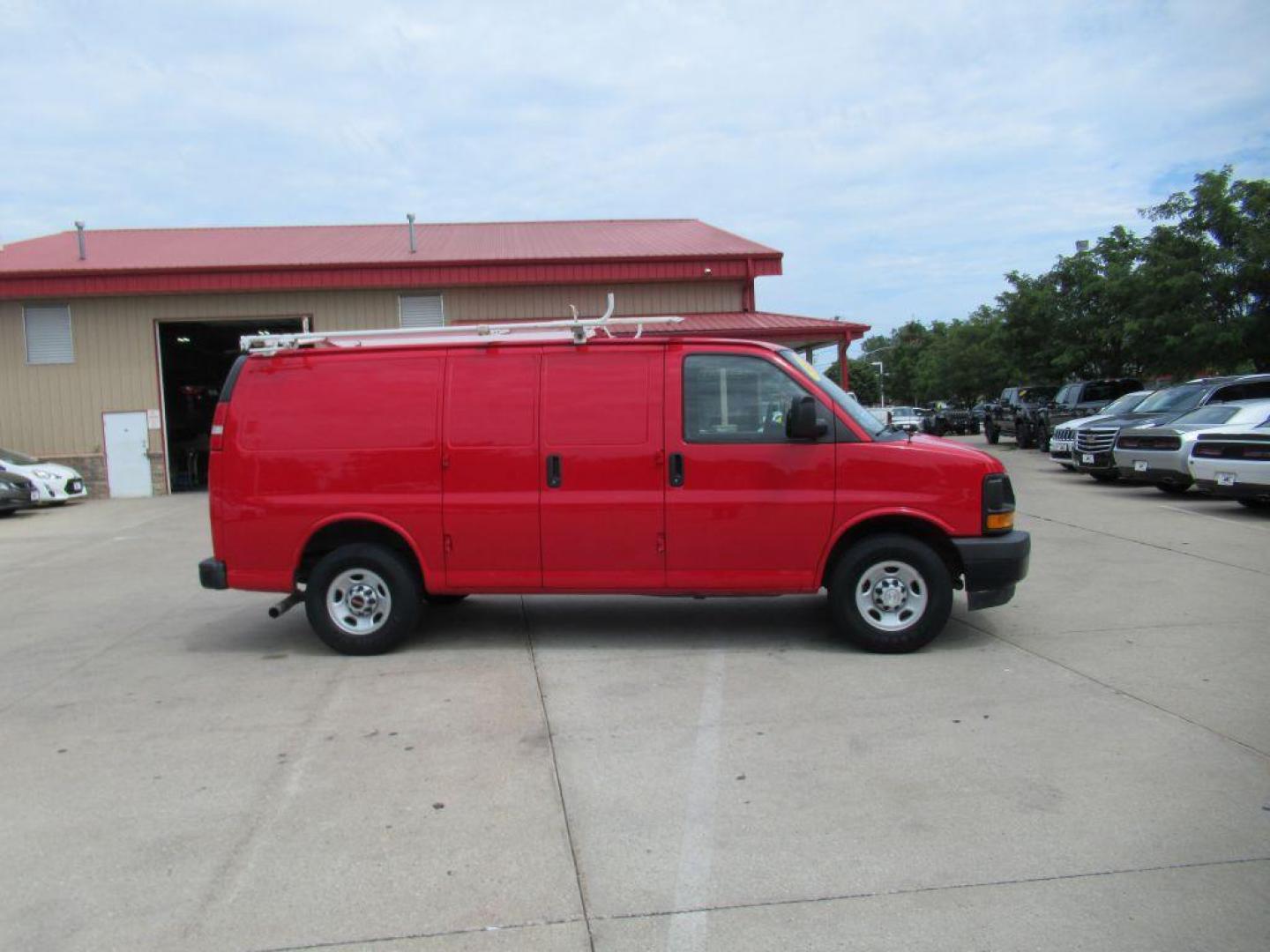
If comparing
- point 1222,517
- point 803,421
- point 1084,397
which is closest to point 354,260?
point 1222,517

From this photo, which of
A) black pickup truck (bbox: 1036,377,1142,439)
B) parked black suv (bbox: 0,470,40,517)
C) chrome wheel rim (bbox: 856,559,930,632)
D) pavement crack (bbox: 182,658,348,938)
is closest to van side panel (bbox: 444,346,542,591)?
pavement crack (bbox: 182,658,348,938)

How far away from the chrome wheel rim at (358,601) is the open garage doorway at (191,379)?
16487 mm

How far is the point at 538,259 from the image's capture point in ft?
72.0

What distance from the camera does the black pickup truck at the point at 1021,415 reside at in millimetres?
28344

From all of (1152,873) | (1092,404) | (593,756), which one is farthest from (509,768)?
(1092,404)

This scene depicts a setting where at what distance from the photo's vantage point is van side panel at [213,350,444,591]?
674 centimetres

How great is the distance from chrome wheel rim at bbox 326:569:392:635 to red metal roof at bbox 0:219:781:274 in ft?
52.3

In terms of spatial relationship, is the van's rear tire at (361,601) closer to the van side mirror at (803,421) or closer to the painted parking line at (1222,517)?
the van side mirror at (803,421)

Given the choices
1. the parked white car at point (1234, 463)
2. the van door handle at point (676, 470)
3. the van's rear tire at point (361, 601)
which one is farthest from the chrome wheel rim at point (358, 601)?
the parked white car at point (1234, 463)

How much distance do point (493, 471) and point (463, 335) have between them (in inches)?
41.5

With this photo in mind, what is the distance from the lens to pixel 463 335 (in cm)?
698

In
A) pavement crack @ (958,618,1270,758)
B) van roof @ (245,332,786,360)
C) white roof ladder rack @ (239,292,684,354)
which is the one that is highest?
white roof ladder rack @ (239,292,684,354)

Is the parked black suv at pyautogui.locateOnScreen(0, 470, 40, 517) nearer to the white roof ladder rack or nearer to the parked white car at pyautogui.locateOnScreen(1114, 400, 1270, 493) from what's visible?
the white roof ladder rack

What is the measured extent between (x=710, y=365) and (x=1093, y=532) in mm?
7541
